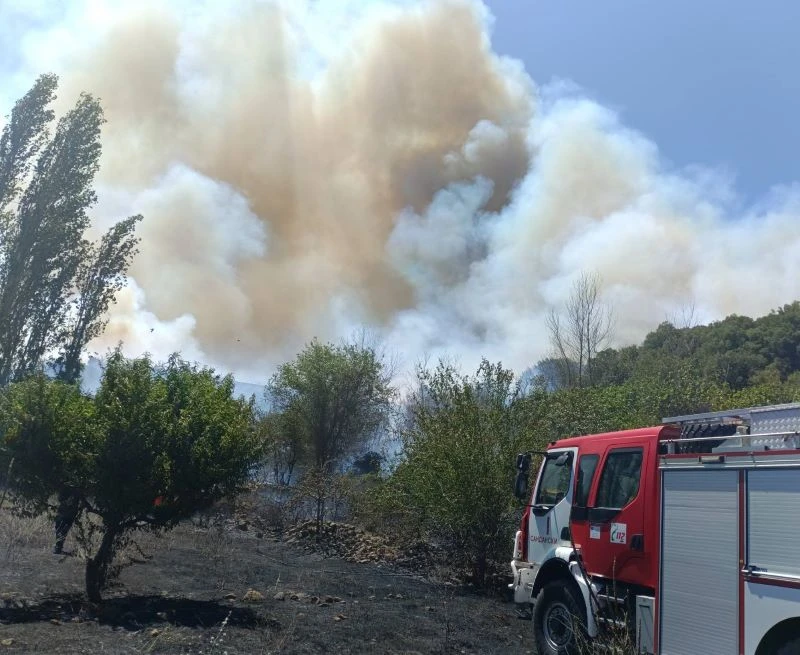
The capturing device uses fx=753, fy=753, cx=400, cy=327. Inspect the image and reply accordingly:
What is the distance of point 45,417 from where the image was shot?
10.5m

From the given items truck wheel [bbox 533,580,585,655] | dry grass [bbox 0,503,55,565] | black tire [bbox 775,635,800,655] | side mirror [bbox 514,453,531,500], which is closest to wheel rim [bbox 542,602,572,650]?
truck wheel [bbox 533,580,585,655]

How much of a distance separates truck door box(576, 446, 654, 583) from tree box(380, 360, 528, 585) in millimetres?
6445

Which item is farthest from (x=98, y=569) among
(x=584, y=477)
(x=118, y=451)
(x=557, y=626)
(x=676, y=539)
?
(x=676, y=539)

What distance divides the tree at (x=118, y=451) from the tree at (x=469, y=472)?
518 centimetres

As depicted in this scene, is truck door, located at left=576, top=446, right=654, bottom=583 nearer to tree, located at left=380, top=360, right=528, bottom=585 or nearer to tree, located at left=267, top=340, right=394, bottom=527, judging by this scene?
tree, located at left=380, top=360, right=528, bottom=585

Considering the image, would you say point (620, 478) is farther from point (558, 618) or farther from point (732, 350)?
point (732, 350)

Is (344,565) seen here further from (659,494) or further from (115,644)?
(659,494)

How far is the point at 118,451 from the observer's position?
1016cm

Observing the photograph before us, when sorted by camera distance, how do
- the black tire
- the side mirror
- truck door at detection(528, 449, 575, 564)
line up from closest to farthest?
the black tire, truck door at detection(528, 449, 575, 564), the side mirror

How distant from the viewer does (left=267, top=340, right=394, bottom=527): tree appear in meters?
38.1

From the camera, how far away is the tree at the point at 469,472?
48.5 feet

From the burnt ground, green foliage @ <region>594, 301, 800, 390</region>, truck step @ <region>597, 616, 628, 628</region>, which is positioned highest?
green foliage @ <region>594, 301, 800, 390</region>

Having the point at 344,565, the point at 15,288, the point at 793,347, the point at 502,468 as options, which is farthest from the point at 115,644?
the point at 793,347

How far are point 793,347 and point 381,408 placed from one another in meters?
21.0
